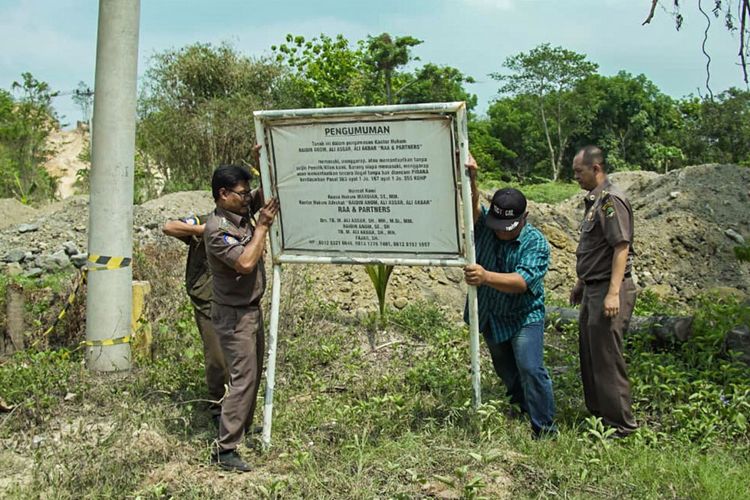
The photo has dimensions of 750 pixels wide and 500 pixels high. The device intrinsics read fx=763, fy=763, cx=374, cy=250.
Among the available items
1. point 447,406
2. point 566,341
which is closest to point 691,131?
point 566,341

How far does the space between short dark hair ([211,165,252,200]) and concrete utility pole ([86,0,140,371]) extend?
1.59 metres

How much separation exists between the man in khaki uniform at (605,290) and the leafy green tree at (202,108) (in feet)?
62.0

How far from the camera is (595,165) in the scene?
16.1 ft

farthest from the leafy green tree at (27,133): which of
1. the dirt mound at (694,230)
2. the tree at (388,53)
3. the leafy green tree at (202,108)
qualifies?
the dirt mound at (694,230)

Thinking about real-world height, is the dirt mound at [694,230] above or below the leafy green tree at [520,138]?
below

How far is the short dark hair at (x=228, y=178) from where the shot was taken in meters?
4.55

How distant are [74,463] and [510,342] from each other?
8.76ft

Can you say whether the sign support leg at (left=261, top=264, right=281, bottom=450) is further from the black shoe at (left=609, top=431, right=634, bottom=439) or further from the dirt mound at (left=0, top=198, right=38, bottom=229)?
the dirt mound at (left=0, top=198, right=38, bottom=229)

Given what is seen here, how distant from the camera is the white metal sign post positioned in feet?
14.4

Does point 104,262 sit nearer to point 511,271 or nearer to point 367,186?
point 367,186

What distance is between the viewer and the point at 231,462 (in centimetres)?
433

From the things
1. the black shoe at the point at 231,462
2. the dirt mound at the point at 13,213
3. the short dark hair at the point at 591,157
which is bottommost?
the black shoe at the point at 231,462

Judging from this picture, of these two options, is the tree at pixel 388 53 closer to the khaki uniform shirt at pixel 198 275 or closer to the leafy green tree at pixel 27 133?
the leafy green tree at pixel 27 133

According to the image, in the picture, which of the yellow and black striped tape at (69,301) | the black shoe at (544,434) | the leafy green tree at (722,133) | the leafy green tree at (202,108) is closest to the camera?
the black shoe at (544,434)
